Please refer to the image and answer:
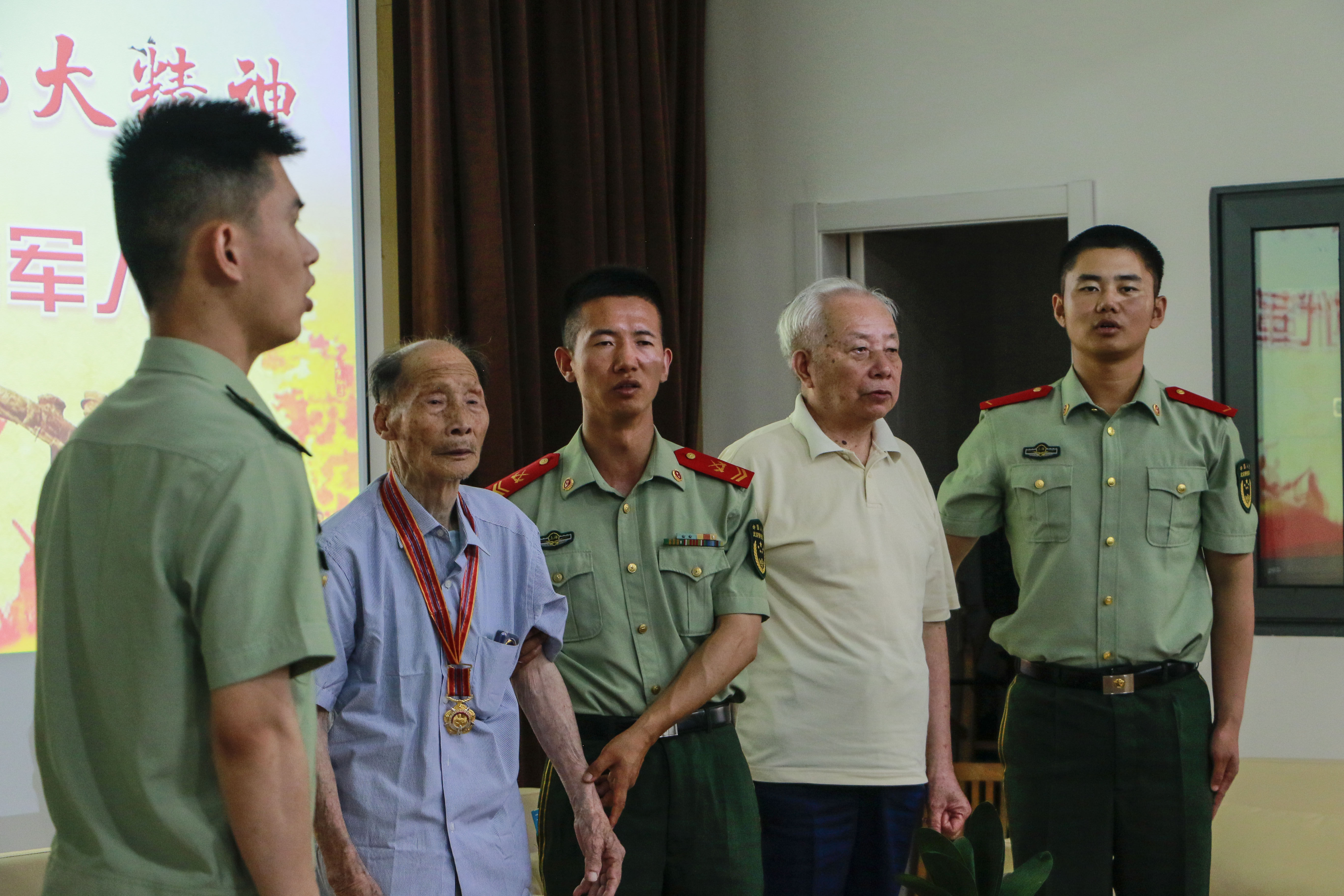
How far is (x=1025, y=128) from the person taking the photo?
3715mm

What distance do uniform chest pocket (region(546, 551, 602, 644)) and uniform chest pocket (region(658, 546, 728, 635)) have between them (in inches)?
4.3

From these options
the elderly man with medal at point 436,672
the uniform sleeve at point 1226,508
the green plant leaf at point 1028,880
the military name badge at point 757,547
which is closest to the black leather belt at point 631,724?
the elderly man with medal at point 436,672

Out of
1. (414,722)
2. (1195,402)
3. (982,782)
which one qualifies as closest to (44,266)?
(414,722)

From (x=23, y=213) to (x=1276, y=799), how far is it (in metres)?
2.96

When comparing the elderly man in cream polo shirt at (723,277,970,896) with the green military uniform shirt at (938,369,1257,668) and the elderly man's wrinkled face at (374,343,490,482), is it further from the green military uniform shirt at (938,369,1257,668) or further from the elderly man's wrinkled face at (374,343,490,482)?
the elderly man's wrinkled face at (374,343,490,482)

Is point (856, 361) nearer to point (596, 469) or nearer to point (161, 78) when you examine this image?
point (596, 469)

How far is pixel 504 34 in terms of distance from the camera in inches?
124

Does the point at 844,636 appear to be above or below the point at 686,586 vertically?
below

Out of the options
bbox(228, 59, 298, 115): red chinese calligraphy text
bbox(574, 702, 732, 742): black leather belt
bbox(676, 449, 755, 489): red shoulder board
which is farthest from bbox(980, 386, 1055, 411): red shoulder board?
bbox(228, 59, 298, 115): red chinese calligraphy text

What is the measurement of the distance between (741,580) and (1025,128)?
2.31 m

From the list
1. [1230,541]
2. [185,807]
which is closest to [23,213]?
[185,807]

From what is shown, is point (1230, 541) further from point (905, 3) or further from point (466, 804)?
point (905, 3)

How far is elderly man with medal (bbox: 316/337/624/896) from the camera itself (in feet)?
4.96

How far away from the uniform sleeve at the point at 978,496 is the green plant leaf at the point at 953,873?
1.06m
